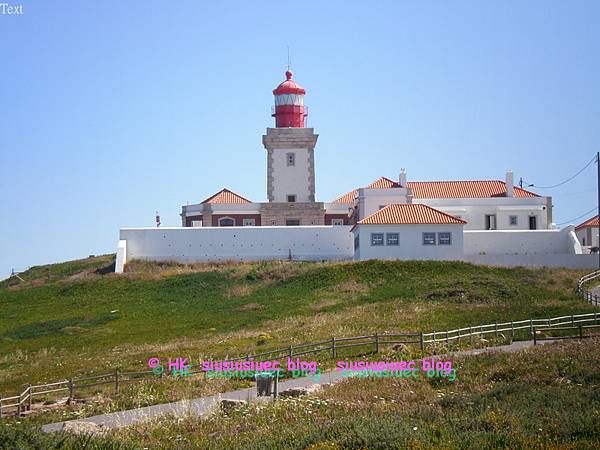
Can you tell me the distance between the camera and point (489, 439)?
1670cm

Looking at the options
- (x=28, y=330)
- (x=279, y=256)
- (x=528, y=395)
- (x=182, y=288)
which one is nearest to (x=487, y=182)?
(x=279, y=256)

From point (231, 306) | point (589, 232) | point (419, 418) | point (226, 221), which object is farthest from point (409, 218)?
point (419, 418)

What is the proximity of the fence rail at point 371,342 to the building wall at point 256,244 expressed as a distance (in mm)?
22603

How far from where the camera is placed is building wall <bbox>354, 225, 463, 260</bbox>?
53406 mm

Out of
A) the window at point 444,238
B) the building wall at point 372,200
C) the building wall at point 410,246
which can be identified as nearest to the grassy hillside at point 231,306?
the building wall at point 410,246

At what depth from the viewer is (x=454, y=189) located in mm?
63719

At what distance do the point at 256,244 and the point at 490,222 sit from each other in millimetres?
15081

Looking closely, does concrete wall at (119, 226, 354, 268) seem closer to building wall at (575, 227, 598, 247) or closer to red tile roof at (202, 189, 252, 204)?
red tile roof at (202, 189, 252, 204)

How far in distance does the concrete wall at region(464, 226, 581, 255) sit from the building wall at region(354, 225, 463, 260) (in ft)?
8.94

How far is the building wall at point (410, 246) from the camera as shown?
53406 millimetres

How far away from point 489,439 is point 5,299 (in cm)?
4142

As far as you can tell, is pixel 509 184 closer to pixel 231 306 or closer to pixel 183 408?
pixel 231 306

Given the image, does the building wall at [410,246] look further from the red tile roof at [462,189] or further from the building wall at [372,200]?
the red tile roof at [462,189]

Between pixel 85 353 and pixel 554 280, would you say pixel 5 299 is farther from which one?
pixel 554 280
